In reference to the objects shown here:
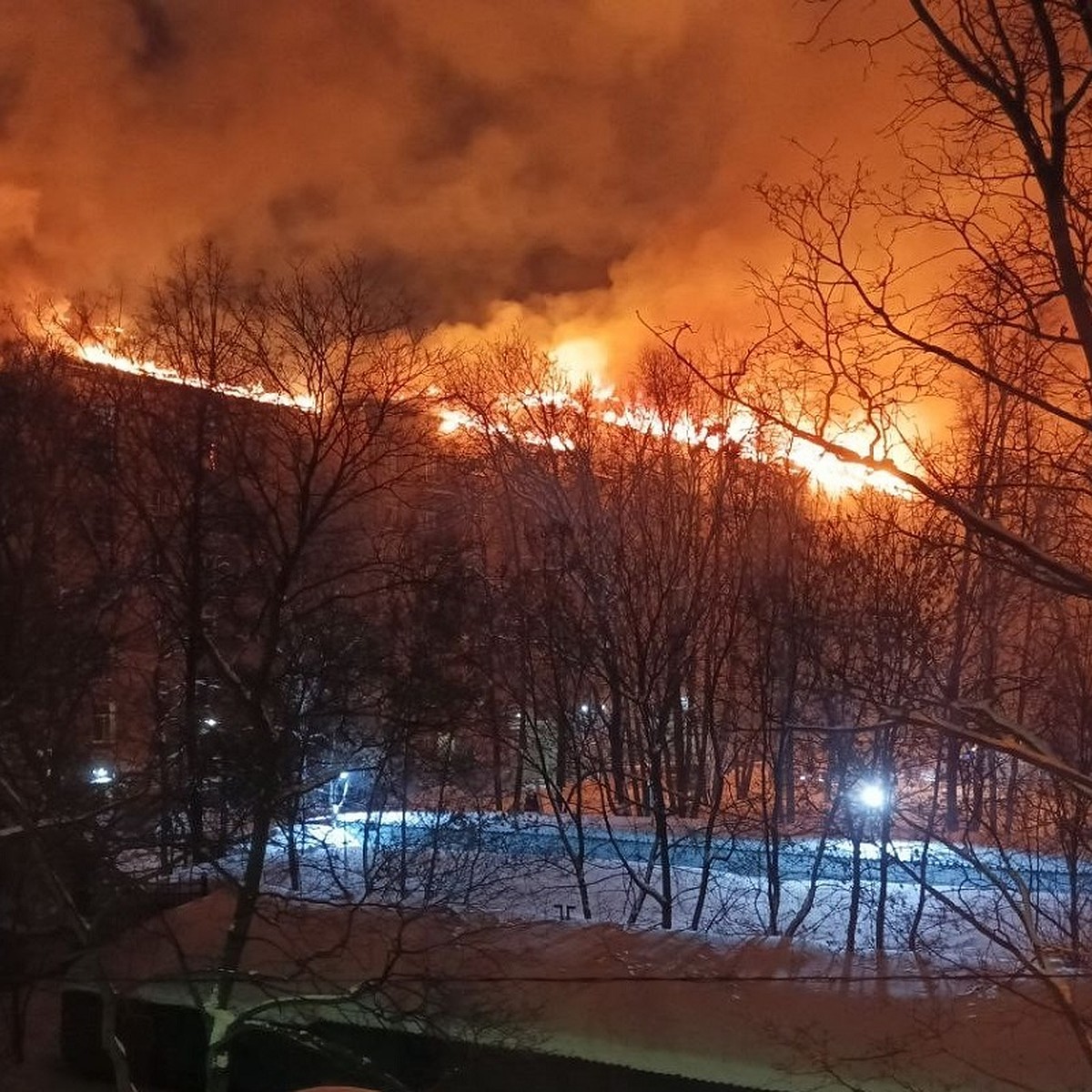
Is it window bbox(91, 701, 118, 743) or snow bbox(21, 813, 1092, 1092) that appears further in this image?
window bbox(91, 701, 118, 743)

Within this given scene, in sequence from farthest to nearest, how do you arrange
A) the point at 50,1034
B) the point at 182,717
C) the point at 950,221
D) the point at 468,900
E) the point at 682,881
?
the point at 682,881
the point at 468,900
the point at 182,717
the point at 50,1034
the point at 950,221

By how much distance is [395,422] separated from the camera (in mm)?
18828

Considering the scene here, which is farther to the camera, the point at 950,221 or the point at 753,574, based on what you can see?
the point at 753,574

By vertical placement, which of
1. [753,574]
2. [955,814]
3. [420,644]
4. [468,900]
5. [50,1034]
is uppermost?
[753,574]

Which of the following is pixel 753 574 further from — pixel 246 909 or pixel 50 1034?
pixel 50 1034

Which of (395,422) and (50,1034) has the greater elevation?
(395,422)

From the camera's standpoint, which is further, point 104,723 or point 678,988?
point 104,723

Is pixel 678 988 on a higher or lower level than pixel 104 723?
lower

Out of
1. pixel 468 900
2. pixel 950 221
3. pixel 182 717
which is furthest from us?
pixel 468 900

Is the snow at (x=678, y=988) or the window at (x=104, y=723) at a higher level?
the window at (x=104, y=723)

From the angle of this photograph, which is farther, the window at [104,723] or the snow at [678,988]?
the window at [104,723]

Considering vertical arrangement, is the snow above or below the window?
below

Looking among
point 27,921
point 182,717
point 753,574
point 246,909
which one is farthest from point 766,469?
point 27,921

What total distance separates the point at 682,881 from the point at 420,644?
24.9 feet
